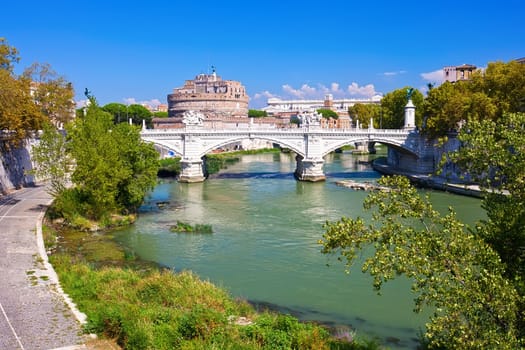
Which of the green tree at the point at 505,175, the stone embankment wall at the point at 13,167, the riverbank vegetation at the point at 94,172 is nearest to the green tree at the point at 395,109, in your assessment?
the riverbank vegetation at the point at 94,172

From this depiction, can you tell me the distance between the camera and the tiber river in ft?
39.0

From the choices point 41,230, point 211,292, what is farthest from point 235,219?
point 211,292

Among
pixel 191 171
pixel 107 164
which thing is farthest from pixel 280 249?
pixel 191 171

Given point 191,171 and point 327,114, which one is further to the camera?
point 327,114

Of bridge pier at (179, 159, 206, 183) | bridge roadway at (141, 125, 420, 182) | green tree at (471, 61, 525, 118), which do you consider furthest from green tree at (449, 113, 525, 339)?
bridge pier at (179, 159, 206, 183)

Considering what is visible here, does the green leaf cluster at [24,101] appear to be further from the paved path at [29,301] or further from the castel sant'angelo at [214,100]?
the castel sant'angelo at [214,100]

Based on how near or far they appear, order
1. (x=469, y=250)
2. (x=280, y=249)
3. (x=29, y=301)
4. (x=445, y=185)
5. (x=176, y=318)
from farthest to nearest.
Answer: (x=445, y=185) < (x=280, y=249) < (x=29, y=301) < (x=176, y=318) < (x=469, y=250)

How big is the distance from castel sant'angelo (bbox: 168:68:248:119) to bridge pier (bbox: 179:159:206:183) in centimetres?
3002

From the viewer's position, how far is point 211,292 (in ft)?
35.4

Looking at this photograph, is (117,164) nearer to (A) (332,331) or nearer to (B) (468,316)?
(A) (332,331)

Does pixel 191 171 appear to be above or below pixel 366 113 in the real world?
below

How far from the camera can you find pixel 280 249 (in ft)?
57.5

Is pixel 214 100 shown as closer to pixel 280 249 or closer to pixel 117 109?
pixel 117 109

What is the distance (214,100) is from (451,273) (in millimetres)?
69319
